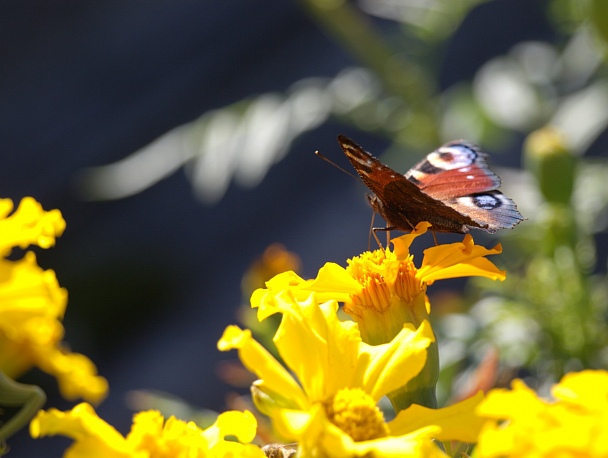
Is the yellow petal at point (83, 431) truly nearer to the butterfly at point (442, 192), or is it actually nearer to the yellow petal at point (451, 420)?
the yellow petal at point (451, 420)

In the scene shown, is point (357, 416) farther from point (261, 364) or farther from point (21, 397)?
point (21, 397)

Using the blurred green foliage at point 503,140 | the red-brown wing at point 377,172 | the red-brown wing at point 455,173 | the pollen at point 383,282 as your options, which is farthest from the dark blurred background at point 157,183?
the pollen at point 383,282

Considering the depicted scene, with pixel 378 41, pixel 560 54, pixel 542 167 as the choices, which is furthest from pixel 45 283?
pixel 560 54

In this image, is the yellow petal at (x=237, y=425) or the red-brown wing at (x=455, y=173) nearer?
the yellow petal at (x=237, y=425)

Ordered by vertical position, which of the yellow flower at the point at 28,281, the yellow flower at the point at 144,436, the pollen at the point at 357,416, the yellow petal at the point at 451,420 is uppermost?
the yellow flower at the point at 28,281

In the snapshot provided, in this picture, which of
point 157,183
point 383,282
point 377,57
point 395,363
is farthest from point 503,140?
point 157,183

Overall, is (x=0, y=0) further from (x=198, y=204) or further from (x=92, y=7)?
(x=198, y=204)
